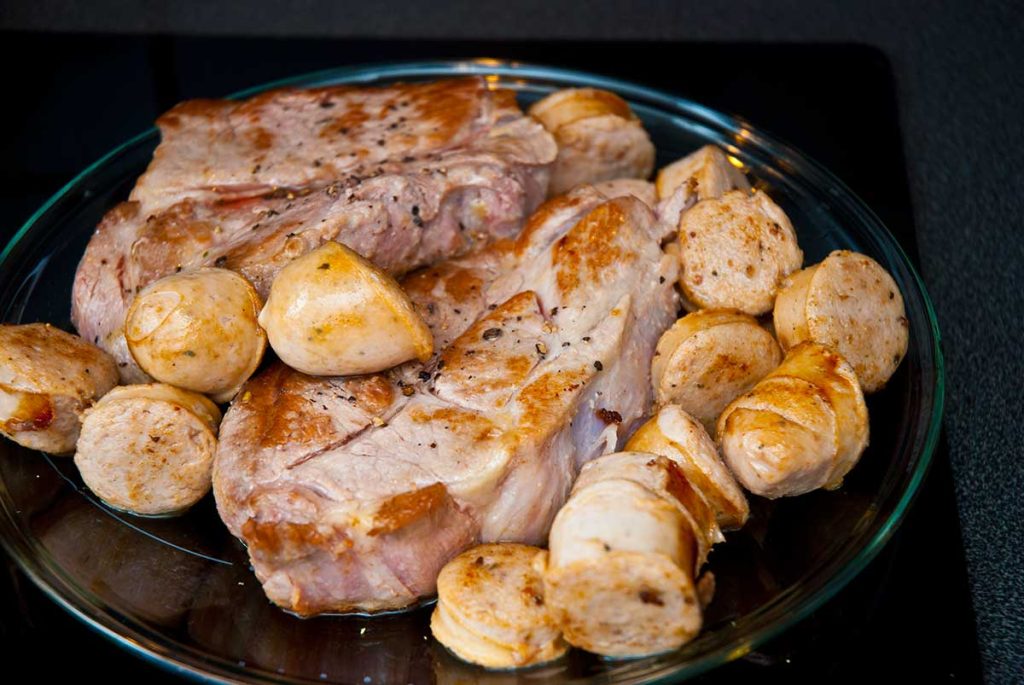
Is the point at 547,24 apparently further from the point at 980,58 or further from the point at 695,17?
the point at 980,58

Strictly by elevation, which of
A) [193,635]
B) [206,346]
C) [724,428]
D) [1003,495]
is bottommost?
[1003,495]

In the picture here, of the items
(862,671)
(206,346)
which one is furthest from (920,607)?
(206,346)

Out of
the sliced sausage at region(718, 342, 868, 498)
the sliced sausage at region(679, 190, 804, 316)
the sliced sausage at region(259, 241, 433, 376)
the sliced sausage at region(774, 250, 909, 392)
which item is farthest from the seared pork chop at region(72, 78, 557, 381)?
the sliced sausage at region(718, 342, 868, 498)

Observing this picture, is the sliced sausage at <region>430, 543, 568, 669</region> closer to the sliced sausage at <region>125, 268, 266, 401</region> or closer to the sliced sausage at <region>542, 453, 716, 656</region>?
the sliced sausage at <region>542, 453, 716, 656</region>

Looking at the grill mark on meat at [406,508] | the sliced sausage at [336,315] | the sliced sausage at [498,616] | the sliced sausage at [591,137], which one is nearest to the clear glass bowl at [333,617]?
the sliced sausage at [498,616]

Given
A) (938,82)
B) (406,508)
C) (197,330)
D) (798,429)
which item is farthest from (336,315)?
(938,82)
